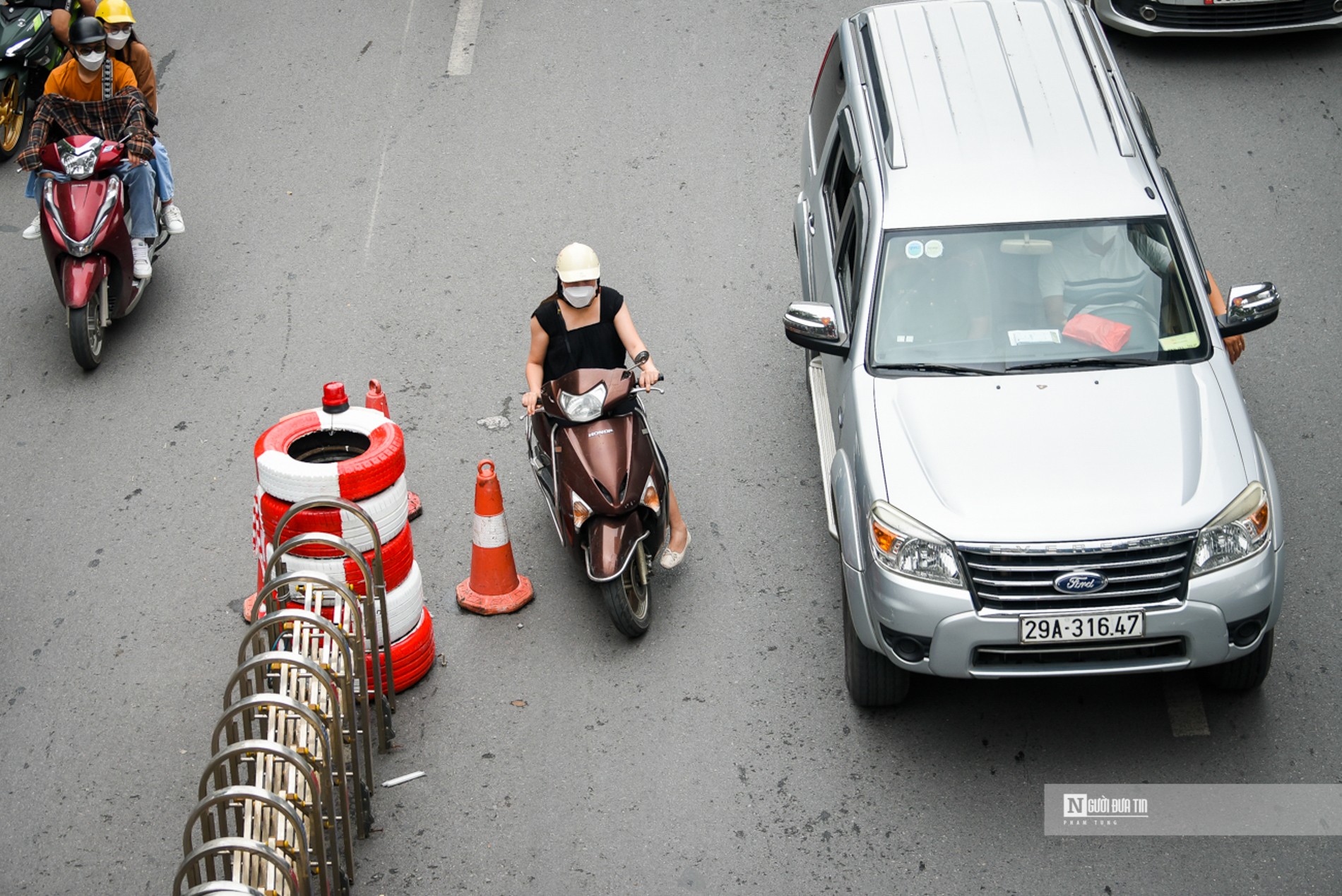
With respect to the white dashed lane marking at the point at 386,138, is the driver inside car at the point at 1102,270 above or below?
above

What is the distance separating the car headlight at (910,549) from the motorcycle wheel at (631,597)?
133 centimetres

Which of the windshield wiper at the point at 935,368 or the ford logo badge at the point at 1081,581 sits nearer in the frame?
the ford logo badge at the point at 1081,581

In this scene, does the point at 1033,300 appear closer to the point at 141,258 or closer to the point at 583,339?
the point at 583,339

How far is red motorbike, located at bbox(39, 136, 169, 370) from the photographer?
8.76m

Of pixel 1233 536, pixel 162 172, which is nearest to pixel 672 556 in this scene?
pixel 1233 536

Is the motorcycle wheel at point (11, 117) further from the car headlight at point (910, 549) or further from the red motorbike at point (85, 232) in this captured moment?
the car headlight at point (910, 549)

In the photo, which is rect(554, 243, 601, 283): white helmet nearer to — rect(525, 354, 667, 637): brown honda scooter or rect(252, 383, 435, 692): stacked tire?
rect(525, 354, 667, 637): brown honda scooter

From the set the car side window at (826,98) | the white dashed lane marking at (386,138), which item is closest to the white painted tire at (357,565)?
the car side window at (826,98)

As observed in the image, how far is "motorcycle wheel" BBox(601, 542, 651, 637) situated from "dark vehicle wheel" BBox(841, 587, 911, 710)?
3.40 feet

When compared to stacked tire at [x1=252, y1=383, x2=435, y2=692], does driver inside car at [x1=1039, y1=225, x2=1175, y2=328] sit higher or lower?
higher

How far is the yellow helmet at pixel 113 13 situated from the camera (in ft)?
30.5

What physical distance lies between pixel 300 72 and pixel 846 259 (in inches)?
277

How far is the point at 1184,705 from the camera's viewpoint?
6254 mm

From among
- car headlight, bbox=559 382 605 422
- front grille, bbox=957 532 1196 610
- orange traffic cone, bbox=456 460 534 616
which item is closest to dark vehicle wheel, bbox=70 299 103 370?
orange traffic cone, bbox=456 460 534 616
